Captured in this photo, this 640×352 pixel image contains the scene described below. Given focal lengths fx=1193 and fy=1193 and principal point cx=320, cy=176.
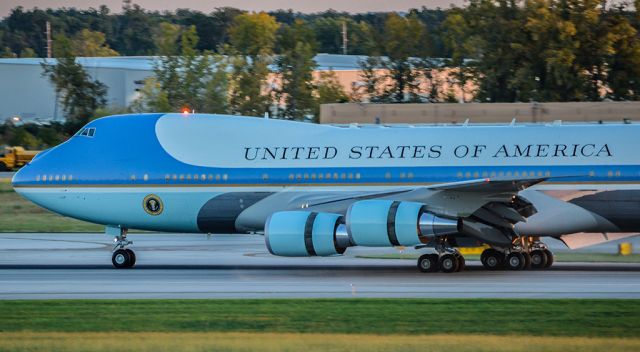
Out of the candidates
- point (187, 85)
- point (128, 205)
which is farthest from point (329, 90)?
point (128, 205)

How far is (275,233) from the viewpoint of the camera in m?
24.9

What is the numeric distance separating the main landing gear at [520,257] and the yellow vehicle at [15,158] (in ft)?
159

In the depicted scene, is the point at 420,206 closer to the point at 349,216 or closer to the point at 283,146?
the point at 349,216

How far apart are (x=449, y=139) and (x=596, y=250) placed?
24.8 feet

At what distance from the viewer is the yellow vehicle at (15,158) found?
7144cm

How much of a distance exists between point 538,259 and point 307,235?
5.88 metres

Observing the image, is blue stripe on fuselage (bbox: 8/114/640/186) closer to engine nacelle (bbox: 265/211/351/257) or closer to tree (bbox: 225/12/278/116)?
engine nacelle (bbox: 265/211/351/257)

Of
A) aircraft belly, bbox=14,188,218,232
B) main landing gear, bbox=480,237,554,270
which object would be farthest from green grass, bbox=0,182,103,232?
main landing gear, bbox=480,237,554,270

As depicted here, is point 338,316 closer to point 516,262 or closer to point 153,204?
point 516,262

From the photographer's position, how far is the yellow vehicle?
7144cm

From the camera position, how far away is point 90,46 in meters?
127

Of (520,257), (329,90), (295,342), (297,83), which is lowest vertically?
(295,342)

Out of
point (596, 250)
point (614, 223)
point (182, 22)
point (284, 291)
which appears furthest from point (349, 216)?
point (182, 22)

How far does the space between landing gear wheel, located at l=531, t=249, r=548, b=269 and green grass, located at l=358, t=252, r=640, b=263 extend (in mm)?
2215
